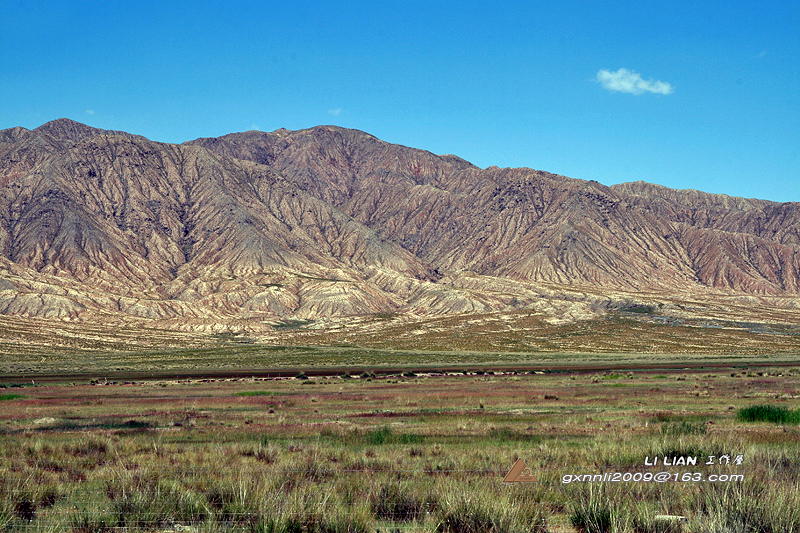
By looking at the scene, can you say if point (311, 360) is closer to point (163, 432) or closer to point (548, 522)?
point (163, 432)

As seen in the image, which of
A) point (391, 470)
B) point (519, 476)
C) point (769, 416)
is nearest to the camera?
point (519, 476)

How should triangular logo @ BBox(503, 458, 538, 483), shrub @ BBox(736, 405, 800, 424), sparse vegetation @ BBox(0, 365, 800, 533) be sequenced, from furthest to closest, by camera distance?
1. shrub @ BBox(736, 405, 800, 424)
2. triangular logo @ BBox(503, 458, 538, 483)
3. sparse vegetation @ BBox(0, 365, 800, 533)

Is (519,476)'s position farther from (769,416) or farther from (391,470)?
(769,416)

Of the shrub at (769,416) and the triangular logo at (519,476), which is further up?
the triangular logo at (519,476)

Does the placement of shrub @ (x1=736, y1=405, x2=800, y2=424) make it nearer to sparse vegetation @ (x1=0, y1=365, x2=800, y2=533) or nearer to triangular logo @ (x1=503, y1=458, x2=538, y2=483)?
sparse vegetation @ (x1=0, y1=365, x2=800, y2=533)

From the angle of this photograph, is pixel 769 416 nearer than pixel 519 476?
No

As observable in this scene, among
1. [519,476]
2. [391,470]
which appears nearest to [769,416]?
[519,476]

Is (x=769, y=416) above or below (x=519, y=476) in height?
below

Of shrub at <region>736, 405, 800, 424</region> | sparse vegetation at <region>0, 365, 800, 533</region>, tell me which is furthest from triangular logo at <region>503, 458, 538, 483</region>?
shrub at <region>736, 405, 800, 424</region>

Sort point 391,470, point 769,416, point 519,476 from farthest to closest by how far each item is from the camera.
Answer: point 769,416 → point 391,470 → point 519,476

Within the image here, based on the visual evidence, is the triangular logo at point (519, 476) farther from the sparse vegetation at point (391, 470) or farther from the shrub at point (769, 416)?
the shrub at point (769, 416)

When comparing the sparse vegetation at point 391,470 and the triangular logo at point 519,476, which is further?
the triangular logo at point 519,476

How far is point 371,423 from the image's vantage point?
25672mm

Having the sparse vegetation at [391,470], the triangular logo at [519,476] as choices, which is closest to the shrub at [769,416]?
the sparse vegetation at [391,470]
